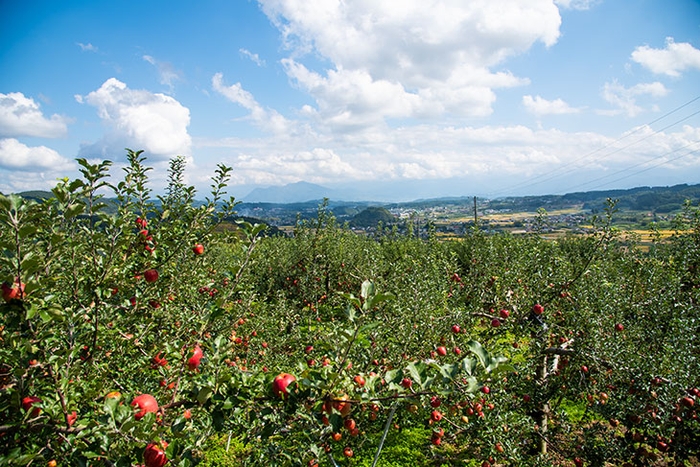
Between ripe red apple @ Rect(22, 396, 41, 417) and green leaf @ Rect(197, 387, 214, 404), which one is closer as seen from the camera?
green leaf @ Rect(197, 387, 214, 404)

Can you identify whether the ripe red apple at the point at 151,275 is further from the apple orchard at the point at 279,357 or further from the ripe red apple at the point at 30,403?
the ripe red apple at the point at 30,403

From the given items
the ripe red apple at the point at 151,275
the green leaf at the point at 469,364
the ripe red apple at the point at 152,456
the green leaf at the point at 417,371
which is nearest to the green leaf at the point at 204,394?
the ripe red apple at the point at 152,456

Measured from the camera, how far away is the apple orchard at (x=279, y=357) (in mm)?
1944

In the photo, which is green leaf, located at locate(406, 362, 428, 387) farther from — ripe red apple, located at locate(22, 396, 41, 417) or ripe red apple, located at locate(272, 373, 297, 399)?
ripe red apple, located at locate(22, 396, 41, 417)

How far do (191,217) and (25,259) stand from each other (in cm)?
→ 174

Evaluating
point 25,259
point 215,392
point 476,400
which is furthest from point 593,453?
point 25,259

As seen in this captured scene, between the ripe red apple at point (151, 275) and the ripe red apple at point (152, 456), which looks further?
the ripe red apple at point (151, 275)

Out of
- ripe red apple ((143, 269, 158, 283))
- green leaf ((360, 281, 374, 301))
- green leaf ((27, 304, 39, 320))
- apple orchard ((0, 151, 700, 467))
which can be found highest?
green leaf ((360, 281, 374, 301))

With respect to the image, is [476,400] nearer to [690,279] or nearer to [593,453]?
[593,453]

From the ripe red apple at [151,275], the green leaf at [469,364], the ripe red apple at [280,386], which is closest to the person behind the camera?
the green leaf at [469,364]

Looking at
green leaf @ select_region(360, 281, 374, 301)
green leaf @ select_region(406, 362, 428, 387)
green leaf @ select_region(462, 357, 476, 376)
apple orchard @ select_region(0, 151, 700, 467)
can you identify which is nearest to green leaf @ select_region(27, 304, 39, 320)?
apple orchard @ select_region(0, 151, 700, 467)

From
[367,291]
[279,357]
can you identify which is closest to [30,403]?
[367,291]

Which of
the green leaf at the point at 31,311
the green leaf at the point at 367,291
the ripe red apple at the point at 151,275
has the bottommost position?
the ripe red apple at the point at 151,275

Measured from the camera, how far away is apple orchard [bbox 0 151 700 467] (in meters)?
1.94
